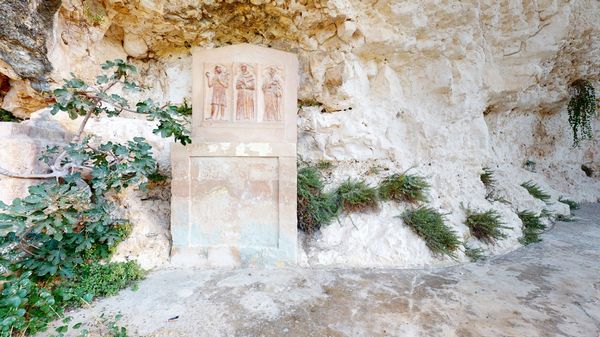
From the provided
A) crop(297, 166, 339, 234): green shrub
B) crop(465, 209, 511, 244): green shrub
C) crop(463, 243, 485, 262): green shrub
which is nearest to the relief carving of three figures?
crop(297, 166, 339, 234): green shrub

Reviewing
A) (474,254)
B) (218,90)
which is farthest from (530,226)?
(218,90)

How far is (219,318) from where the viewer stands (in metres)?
2.27

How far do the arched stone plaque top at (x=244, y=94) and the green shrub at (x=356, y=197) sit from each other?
3.77 ft

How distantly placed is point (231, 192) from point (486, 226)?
3909mm

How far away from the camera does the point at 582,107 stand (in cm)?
729

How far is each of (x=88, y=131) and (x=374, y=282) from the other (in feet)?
15.2

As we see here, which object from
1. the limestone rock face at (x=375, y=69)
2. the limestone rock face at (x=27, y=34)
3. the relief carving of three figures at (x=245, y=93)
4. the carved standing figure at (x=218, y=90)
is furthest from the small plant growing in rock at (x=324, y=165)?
the limestone rock face at (x=27, y=34)

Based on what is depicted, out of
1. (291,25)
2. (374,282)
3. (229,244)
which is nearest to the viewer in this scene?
(374,282)

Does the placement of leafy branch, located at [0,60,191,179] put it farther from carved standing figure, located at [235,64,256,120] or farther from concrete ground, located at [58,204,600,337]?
concrete ground, located at [58,204,600,337]

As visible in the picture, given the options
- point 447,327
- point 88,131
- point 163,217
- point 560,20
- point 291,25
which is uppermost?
point 560,20

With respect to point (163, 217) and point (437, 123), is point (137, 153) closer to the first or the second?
point (163, 217)

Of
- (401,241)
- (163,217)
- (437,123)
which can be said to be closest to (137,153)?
(163,217)

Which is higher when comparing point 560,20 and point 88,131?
point 560,20

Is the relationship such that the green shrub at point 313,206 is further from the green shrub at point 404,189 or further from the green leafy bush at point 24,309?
the green leafy bush at point 24,309
